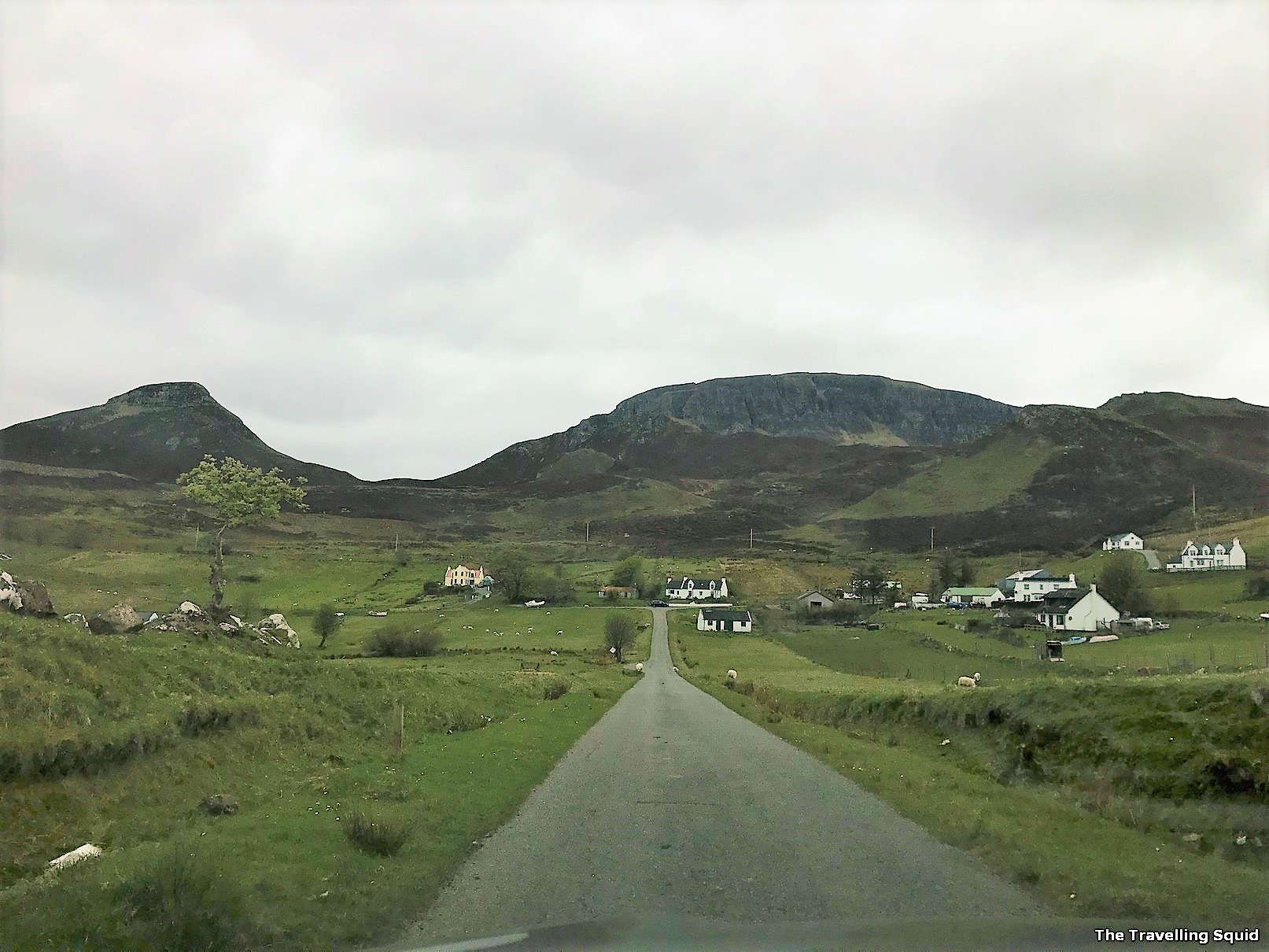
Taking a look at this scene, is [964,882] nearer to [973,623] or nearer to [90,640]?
[90,640]

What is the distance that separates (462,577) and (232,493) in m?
135

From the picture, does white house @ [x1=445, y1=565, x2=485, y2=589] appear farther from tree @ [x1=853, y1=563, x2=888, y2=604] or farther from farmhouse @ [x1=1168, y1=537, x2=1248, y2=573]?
farmhouse @ [x1=1168, y1=537, x2=1248, y2=573]

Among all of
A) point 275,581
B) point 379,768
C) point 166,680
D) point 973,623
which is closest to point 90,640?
point 166,680

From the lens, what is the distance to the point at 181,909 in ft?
24.5

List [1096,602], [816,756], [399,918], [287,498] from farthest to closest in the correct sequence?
1. [1096,602]
2. [287,498]
3. [816,756]
4. [399,918]

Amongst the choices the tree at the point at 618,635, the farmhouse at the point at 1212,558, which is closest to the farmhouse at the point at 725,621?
the tree at the point at 618,635

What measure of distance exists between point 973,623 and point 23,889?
96.8 meters

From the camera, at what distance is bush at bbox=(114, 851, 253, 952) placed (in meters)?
7.20

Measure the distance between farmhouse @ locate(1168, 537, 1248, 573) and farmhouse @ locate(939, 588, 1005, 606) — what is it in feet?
99.4

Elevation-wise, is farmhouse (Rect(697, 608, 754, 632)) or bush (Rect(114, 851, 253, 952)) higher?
bush (Rect(114, 851, 253, 952))

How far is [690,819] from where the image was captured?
13586 millimetres

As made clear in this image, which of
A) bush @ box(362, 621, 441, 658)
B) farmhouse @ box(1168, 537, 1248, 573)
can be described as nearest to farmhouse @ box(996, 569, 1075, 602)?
farmhouse @ box(1168, 537, 1248, 573)

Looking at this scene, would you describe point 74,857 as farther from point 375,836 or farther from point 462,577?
point 462,577

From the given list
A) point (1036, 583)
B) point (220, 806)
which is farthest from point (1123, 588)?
→ point (220, 806)
